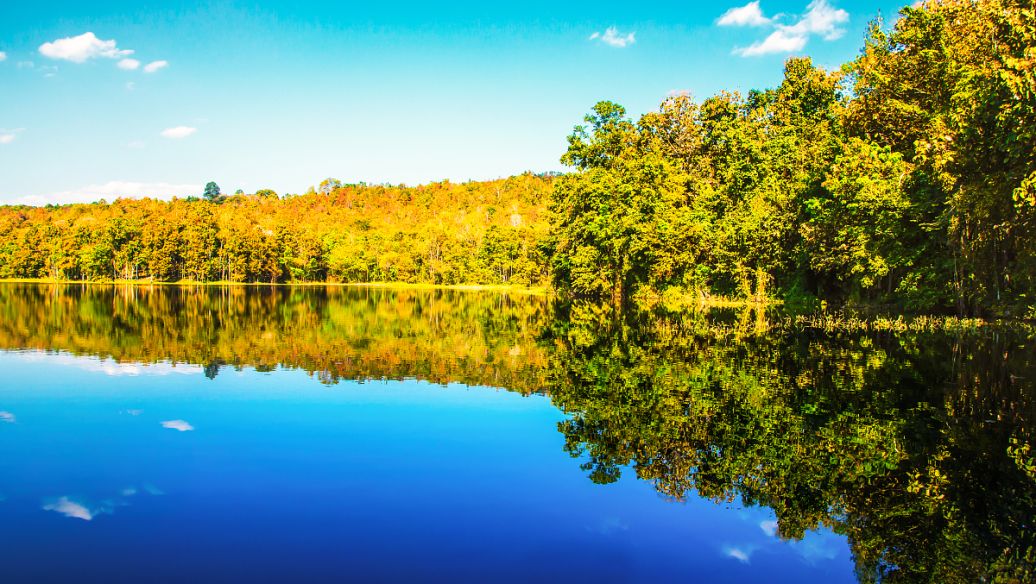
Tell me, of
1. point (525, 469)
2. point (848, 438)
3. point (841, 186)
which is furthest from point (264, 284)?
point (848, 438)

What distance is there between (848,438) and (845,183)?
30.2 m

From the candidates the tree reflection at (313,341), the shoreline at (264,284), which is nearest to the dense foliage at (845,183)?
the tree reflection at (313,341)

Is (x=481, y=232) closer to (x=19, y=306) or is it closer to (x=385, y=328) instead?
(x=19, y=306)

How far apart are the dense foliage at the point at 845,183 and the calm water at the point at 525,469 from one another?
27.3 feet

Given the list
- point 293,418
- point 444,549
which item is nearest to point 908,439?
point 444,549

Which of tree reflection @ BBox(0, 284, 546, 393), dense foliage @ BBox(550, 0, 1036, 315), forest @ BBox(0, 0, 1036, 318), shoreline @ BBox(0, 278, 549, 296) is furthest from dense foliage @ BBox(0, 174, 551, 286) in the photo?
tree reflection @ BBox(0, 284, 546, 393)

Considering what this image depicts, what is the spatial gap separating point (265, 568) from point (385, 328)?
1227 inches

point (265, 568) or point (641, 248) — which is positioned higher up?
point (641, 248)

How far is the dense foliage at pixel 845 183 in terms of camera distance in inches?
1022

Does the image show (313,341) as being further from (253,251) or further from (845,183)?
(253,251)

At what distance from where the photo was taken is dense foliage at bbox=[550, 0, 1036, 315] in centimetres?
2597

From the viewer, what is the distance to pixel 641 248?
56.3m

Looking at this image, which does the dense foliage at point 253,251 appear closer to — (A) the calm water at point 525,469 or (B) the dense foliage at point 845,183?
(B) the dense foliage at point 845,183

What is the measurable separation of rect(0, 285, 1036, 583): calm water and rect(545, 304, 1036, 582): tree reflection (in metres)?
0.06
